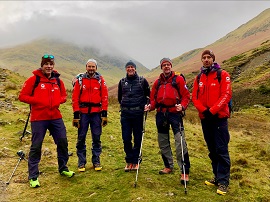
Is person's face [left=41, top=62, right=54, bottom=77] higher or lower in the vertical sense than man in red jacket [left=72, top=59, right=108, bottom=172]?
higher

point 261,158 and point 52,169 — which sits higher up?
point 52,169

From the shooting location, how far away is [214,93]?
683cm

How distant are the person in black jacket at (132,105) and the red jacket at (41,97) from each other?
6.43ft

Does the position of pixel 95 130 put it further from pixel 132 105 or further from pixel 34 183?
pixel 34 183

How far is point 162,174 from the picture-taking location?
7957mm

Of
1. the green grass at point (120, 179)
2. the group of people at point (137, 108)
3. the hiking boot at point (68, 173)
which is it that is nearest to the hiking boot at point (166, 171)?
the group of people at point (137, 108)

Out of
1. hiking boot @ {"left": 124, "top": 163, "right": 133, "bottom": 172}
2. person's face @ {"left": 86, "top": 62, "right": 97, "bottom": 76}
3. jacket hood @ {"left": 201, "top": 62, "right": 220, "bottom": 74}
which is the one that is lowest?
hiking boot @ {"left": 124, "top": 163, "right": 133, "bottom": 172}

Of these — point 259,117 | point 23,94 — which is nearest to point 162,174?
point 23,94

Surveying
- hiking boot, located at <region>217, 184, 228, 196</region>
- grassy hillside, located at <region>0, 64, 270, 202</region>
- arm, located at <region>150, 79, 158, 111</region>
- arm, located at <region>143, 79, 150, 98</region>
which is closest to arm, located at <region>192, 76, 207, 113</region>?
arm, located at <region>150, 79, 158, 111</region>

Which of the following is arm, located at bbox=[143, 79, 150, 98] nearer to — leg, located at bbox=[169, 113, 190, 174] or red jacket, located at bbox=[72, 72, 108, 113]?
leg, located at bbox=[169, 113, 190, 174]

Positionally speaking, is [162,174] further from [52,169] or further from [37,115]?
[37,115]

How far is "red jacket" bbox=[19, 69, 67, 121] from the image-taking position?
23.0 ft

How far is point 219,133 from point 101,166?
3.79m

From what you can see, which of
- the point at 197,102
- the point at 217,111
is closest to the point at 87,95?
the point at 197,102
